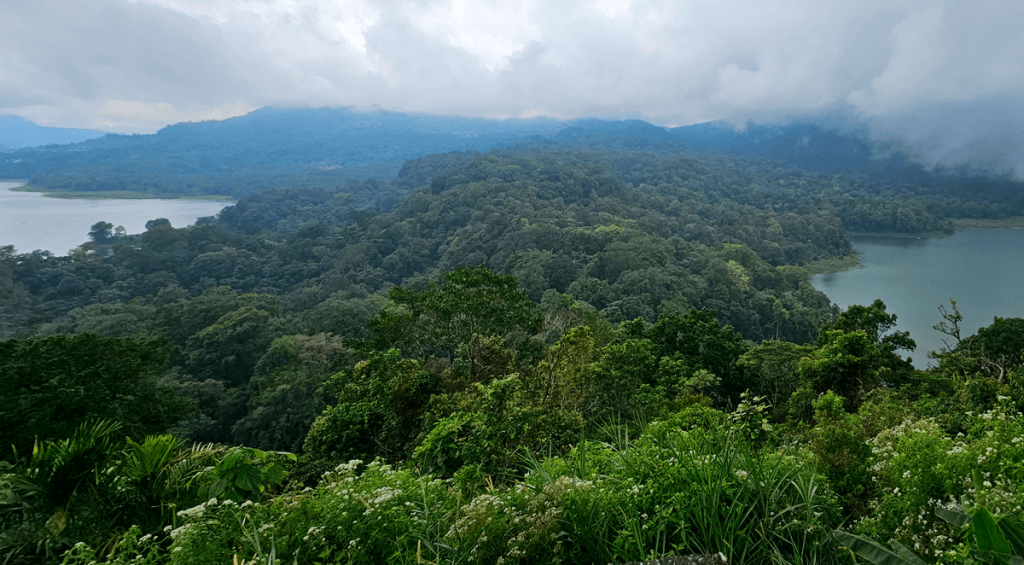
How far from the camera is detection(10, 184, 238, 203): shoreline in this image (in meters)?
85.1

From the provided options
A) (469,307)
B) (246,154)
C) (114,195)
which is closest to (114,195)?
(114,195)

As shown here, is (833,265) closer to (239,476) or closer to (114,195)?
(239,476)

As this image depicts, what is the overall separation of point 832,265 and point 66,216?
9505cm

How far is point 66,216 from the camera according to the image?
63.2 meters

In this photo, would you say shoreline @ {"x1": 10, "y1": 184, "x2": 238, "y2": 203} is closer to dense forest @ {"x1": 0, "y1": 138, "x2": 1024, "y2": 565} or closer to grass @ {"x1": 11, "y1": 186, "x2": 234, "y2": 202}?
grass @ {"x1": 11, "y1": 186, "x2": 234, "y2": 202}

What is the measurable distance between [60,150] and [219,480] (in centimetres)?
16857

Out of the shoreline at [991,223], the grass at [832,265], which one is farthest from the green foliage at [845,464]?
the shoreline at [991,223]

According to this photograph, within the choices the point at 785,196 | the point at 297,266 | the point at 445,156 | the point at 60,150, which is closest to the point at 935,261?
the point at 785,196

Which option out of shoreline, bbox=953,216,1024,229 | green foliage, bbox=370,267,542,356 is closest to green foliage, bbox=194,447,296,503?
green foliage, bbox=370,267,542,356

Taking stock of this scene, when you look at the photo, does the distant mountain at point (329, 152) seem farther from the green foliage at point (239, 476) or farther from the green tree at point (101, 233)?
the green foliage at point (239, 476)

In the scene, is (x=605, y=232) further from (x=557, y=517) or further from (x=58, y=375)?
(x=557, y=517)

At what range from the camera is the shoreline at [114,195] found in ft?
279

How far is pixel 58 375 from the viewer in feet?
28.0

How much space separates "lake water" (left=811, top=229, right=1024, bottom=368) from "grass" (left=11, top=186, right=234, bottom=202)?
104 meters
